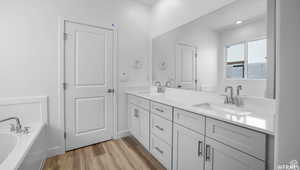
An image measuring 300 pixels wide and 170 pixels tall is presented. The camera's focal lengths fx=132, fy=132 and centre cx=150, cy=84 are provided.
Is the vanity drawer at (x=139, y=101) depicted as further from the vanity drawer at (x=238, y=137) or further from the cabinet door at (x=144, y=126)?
the vanity drawer at (x=238, y=137)

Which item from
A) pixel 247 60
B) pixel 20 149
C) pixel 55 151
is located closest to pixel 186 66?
pixel 247 60

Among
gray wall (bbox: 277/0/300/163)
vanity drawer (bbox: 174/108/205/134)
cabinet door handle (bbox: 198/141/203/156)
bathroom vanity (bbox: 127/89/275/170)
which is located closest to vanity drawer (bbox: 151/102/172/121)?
bathroom vanity (bbox: 127/89/275/170)

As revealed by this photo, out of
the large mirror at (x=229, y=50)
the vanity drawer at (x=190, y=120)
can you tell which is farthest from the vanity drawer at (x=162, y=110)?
the large mirror at (x=229, y=50)

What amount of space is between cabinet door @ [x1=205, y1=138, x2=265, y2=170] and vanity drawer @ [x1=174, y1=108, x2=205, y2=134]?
0.12m

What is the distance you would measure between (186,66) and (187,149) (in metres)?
1.19

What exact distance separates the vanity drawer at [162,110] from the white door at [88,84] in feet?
3.36

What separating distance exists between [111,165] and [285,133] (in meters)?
1.94

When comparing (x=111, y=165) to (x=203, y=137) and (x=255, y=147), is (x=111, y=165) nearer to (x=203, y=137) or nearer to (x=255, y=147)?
(x=203, y=137)

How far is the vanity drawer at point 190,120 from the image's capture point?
119cm

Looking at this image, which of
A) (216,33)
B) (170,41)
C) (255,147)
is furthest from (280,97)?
(170,41)

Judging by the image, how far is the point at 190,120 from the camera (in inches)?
51.0

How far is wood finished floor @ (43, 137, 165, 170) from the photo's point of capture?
176 cm

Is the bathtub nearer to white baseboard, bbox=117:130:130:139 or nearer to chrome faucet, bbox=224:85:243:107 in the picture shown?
white baseboard, bbox=117:130:130:139

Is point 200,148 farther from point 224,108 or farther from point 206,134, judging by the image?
point 224,108
